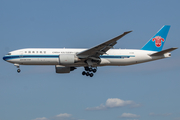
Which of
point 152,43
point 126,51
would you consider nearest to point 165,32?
point 152,43

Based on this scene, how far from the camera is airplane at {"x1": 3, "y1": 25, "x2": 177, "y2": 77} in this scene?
4112 centimetres

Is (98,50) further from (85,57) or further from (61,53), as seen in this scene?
(61,53)

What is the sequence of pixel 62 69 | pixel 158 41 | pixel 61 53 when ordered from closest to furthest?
pixel 61 53 → pixel 62 69 → pixel 158 41

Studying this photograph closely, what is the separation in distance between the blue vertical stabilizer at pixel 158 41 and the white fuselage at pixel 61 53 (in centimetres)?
174

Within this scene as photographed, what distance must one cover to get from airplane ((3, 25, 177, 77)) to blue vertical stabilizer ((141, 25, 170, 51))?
512 millimetres

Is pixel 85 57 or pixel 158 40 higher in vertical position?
pixel 158 40

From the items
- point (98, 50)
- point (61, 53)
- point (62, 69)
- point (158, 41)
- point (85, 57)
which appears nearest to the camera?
point (98, 50)

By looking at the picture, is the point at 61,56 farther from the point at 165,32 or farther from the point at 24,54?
the point at 165,32

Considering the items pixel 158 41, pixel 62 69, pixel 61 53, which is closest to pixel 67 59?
pixel 61 53

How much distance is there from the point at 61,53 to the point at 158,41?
47.5ft

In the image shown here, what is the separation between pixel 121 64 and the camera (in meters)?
43.8

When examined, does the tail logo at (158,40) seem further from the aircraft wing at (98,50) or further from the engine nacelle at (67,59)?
the engine nacelle at (67,59)

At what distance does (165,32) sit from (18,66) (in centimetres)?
2182

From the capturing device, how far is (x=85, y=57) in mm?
41688
